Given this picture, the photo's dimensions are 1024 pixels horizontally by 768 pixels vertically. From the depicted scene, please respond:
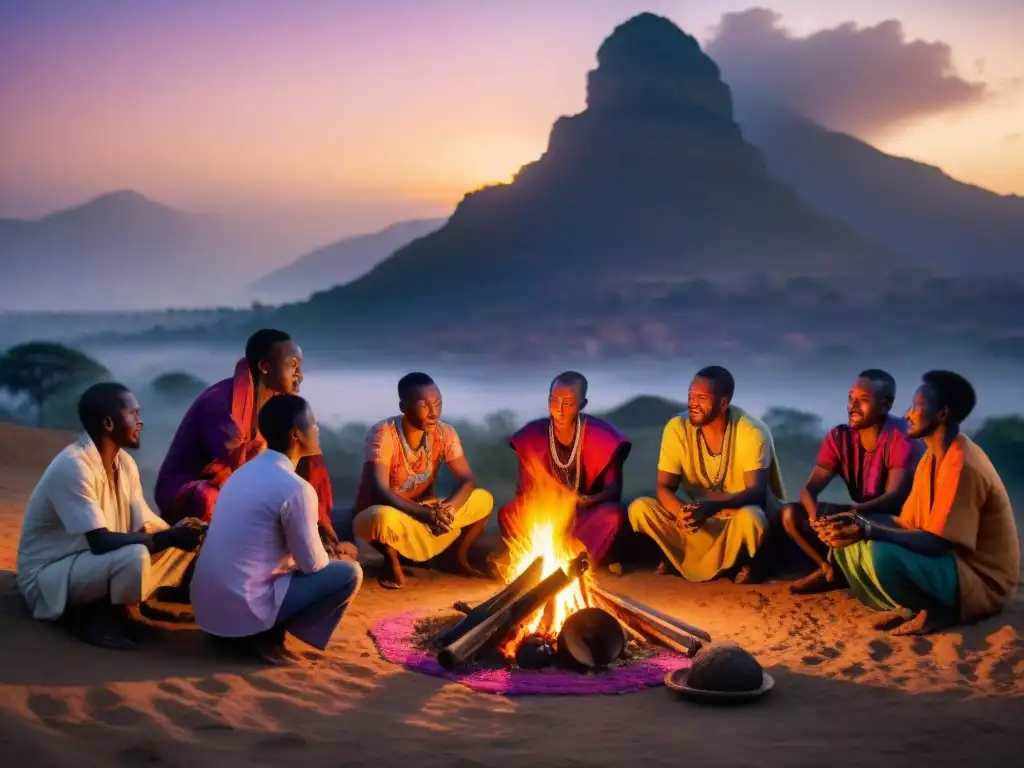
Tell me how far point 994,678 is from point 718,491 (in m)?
2.72

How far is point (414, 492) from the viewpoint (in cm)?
795

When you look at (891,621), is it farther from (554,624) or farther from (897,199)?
(897,199)

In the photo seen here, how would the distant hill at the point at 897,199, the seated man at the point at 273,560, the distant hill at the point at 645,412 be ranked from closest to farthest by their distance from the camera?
the seated man at the point at 273,560, the distant hill at the point at 645,412, the distant hill at the point at 897,199

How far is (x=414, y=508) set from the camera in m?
7.61

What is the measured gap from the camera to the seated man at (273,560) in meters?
5.32

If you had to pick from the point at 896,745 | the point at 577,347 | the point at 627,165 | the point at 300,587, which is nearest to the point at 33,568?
the point at 300,587

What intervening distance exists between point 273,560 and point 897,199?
2355cm

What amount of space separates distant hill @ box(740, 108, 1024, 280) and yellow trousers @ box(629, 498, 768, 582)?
Result: 16982mm

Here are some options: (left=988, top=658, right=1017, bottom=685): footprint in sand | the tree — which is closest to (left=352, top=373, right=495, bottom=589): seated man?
(left=988, top=658, right=1017, bottom=685): footprint in sand

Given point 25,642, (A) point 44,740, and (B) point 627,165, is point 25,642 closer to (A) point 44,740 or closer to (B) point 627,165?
(A) point 44,740

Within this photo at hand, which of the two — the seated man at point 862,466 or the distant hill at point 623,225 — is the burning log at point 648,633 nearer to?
the seated man at point 862,466

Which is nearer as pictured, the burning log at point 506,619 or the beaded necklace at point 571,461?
the burning log at point 506,619

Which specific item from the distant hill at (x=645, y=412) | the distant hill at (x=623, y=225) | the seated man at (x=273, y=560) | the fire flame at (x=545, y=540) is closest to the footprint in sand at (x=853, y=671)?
the fire flame at (x=545, y=540)

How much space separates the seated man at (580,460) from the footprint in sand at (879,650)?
223 centimetres
